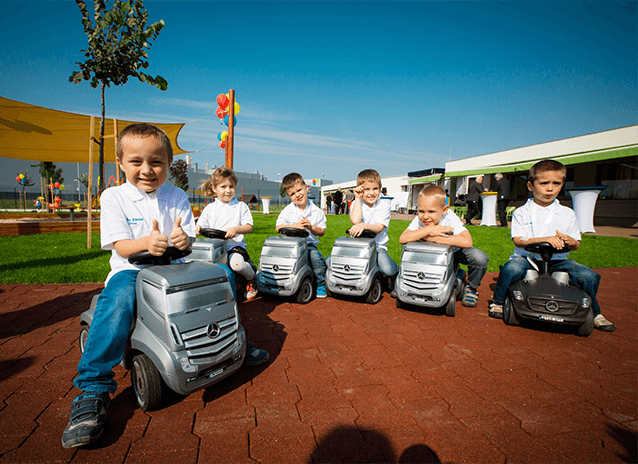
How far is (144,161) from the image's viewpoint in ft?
6.27

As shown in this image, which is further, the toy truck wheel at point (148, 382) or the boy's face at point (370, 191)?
the boy's face at point (370, 191)

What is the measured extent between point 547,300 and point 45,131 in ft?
47.3

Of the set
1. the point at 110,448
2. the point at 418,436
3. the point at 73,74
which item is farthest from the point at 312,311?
the point at 73,74

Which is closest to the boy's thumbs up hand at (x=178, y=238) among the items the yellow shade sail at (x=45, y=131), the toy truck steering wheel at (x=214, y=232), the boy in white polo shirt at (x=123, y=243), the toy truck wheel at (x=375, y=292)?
the boy in white polo shirt at (x=123, y=243)

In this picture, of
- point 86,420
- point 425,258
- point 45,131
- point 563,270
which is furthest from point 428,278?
point 45,131

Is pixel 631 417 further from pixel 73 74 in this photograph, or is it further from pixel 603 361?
pixel 73 74

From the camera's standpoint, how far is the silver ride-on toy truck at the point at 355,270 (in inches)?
142

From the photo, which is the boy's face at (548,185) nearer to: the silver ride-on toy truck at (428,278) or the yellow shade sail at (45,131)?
the silver ride-on toy truck at (428,278)

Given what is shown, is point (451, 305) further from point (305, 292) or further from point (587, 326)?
point (305, 292)

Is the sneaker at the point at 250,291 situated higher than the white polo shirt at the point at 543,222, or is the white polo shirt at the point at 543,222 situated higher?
the white polo shirt at the point at 543,222

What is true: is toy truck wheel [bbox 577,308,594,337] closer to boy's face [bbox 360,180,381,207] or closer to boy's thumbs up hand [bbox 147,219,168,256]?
boy's face [bbox 360,180,381,207]

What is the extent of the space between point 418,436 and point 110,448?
4.97ft

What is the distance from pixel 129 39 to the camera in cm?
647

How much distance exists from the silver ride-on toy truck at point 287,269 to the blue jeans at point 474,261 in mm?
1780
